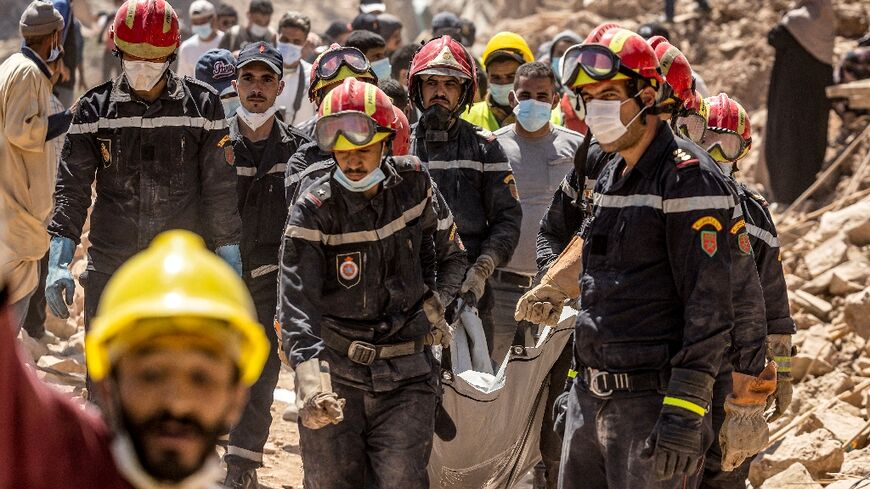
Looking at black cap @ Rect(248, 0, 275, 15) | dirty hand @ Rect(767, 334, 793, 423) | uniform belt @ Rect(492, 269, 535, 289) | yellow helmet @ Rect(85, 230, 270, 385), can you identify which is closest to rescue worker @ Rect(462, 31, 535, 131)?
uniform belt @ Rect(492, 269, 535, 289)

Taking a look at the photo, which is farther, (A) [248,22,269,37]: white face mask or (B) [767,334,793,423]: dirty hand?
(A) [248,22,269,37]: white face mask

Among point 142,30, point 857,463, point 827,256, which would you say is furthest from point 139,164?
point 827,256

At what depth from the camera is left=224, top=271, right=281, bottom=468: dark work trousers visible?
26.9 ft

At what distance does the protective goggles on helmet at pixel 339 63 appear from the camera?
26.7 ft

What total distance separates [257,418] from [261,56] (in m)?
2.03

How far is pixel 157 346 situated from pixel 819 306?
9.60 meters

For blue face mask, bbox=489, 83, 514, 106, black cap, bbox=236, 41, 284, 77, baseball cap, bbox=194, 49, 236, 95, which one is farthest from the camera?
blue face mask, bbox=489, 83, 514, 106

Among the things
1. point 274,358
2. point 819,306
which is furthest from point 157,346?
point 819,306

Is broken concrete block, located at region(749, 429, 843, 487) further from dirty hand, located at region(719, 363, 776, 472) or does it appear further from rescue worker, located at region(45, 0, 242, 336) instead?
rescue worker, located at region(45, 0, 242, 336)

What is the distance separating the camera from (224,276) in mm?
2617

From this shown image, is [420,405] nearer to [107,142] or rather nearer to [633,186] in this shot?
[633,186]

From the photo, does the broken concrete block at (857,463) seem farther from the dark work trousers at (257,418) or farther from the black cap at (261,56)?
the black cap at (261,56)

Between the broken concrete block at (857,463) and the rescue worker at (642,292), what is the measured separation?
3.56 meters

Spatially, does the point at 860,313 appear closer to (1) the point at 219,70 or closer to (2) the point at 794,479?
(2) the point at 794,479
